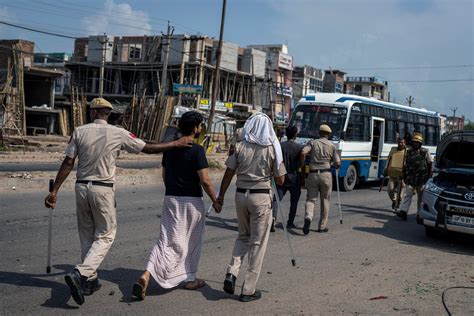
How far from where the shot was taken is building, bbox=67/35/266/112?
50188mm

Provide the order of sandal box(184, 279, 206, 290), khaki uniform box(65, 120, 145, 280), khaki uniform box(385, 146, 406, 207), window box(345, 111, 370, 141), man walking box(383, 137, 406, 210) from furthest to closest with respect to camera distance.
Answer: window box(345, 111, 370, 141) → khaki uniform box(385, 146, 406, 207) → man walking box(383, 137, 406, 210) → sandal box(184, 279, 206, 290) → khaki uniform box(65, 120, 145, 280)

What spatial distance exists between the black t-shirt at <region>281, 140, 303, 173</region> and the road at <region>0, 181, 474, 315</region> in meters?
1.15

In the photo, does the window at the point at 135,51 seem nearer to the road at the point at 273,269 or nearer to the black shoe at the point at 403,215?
the road at the point at 273,269

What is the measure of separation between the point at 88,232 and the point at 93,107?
1246mm

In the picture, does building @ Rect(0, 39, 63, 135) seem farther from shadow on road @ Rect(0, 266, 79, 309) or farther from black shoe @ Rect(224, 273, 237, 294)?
black shoe @ Rect(224, 273, 237, 294)

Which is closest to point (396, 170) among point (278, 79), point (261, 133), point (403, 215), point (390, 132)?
point (403, 215)

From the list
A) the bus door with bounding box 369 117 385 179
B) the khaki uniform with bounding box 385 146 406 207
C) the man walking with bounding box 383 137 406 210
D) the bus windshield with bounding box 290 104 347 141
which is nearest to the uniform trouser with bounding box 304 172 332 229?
the man walking with bounding box 383 137 406 210

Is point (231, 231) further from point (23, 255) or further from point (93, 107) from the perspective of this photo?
point (93, 107)

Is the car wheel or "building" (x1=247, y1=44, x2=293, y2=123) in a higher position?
"building" (x1=247, y1=44, x2=293, y2=123)

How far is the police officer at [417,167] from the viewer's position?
435 inches

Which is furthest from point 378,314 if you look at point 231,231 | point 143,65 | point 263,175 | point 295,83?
point 295,83

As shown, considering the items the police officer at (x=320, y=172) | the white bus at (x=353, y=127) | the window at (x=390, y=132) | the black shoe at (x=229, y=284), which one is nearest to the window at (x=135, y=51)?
the white bus at (x=353, y=127)

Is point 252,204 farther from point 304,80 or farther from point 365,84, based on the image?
point 365,84

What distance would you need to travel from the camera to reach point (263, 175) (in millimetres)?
5551
